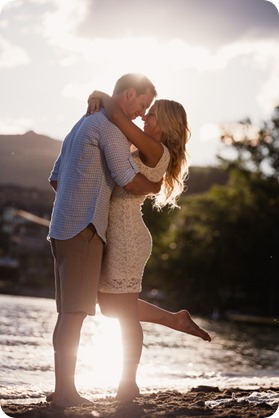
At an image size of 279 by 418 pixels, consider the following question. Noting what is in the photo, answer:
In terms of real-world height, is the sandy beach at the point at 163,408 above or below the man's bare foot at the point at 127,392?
below

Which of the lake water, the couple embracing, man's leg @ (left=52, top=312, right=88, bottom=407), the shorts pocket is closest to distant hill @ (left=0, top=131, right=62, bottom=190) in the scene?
the lake water

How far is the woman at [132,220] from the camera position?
11.8 feet

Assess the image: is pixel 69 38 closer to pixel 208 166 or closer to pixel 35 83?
pixel 35 83

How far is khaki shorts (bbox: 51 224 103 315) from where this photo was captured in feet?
11.3

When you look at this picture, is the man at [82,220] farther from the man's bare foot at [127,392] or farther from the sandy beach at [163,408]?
the man's bare foot at [127,392]

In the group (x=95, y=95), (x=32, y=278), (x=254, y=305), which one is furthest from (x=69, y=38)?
(x=32, y=278)

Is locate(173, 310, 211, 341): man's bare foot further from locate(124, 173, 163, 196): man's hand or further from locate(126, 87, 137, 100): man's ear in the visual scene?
locate(126, 87, 137, 100): man's ear

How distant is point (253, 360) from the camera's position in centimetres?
1012

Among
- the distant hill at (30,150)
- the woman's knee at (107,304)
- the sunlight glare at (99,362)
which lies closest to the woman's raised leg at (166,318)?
the woman's knee at (107,304)

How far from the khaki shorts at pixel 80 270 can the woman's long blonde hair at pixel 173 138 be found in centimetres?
49

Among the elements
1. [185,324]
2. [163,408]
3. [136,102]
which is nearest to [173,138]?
[136,102]

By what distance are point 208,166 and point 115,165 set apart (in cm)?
3181

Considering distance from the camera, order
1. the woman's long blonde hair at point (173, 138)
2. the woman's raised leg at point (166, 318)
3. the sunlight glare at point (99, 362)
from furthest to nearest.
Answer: the sunlight glare at point (99, 362), the woman's raised leg at point (166, 318), the woman's long blonde hair at point (173, 138)

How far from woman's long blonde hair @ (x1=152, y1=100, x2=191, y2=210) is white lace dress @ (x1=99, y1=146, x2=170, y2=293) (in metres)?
0.16
